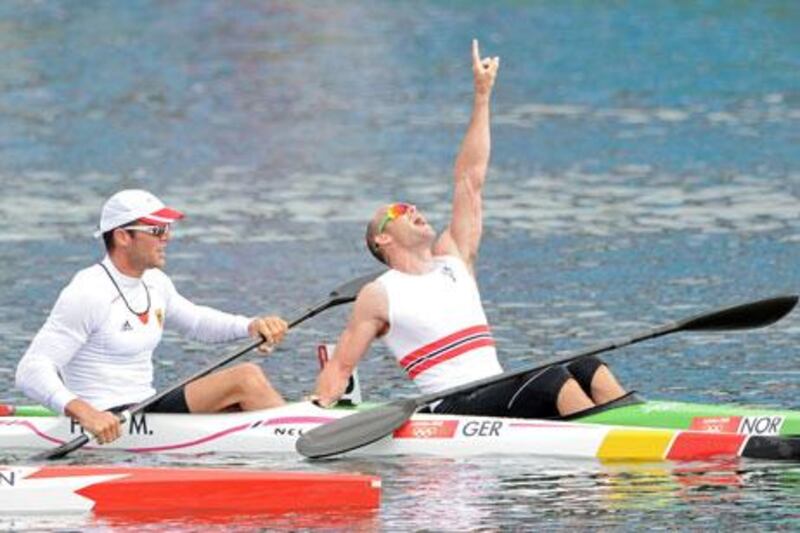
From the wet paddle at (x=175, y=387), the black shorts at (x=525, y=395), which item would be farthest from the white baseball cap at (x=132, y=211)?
the black shorts at (x=525, y=395)

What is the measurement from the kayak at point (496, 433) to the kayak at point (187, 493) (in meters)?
1.89

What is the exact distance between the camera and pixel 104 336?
19.1 metres

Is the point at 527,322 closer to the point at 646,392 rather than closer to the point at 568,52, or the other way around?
the point at 646,392

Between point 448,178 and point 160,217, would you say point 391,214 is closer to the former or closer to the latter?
point 160,217

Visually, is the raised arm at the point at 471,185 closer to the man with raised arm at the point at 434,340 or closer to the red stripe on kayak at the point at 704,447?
the man with raised arm at the point at 434,340

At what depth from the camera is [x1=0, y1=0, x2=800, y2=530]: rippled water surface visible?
1872cm

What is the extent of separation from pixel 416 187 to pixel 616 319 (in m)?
10.1

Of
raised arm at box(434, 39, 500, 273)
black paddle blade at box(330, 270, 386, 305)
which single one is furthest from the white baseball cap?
black paddle blade at box(330, 270, 386, 305)

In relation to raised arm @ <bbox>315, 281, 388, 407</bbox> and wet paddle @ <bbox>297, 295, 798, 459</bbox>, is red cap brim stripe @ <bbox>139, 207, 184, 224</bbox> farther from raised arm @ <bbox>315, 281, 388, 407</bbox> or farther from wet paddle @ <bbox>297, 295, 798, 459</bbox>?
wet paddle @ <bbox>297, 295, 798, 459</bbox>

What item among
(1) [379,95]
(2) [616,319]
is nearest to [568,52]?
(1) [379,95]

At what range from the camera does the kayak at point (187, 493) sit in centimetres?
1725

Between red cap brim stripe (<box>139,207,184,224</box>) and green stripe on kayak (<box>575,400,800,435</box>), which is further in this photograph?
red cap brim stripe (<box>139,207,184,224</box>)

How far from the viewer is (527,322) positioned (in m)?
26.1

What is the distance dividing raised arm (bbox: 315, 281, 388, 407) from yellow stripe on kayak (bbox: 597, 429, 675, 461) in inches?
69.1
